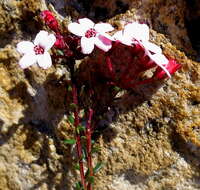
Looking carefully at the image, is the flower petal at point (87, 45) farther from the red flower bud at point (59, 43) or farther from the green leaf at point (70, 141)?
the green leaf at point (70, 141)

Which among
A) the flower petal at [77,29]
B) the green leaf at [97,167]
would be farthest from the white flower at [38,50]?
the green leaf at [97,167]

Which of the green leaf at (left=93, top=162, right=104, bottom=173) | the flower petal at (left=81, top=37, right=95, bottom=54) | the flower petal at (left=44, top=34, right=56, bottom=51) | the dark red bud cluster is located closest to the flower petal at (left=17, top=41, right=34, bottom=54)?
the flower petal at (left=44, top=34, right=56, bottom=51)

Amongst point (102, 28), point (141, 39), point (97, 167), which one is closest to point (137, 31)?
point (141, 39)

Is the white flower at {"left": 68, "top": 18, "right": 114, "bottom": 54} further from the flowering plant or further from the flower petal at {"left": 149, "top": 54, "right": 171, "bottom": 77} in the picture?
the flower petal at {"left": 149, "top": 54, "right": 171, "bottom": 77}

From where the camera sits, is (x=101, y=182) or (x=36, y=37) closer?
(x=36, y=37)

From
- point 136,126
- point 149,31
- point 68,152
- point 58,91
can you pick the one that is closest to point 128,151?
point 136,126

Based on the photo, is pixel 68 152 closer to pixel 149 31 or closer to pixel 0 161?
pixel 0 161
